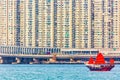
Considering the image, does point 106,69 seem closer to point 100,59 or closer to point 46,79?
point 100,59

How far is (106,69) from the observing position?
143 meters

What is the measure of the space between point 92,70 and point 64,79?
41038 millimetres

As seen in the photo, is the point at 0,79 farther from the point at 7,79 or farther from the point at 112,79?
the point at 112,79

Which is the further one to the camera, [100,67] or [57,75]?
[100,67]

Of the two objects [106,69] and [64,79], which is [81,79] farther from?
[106,69]

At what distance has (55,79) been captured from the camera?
10200 cm

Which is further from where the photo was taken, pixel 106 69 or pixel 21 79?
pixel 106 69

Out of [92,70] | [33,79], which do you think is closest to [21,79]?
[33,79]

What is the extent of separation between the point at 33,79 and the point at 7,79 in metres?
3.62

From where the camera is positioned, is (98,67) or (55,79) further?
(98,67)

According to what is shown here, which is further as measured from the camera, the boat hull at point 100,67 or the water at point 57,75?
the boat hull at point 100,67

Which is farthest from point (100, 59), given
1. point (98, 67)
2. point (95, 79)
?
point (95, 79)

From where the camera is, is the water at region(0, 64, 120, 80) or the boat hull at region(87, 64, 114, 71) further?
the boat hull at region(87, 64, 114, 71)

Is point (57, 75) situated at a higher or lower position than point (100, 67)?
higher
